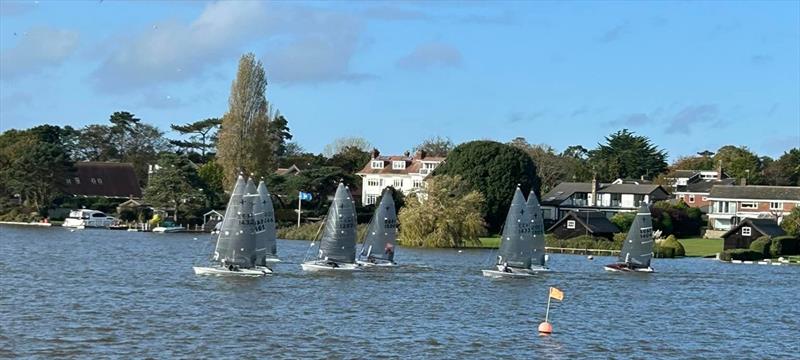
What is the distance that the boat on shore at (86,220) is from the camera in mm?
127625

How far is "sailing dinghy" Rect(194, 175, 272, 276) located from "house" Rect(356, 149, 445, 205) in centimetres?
9269

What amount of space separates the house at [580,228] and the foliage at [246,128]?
36.4 m

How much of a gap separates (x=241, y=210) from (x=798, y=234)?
58.1m

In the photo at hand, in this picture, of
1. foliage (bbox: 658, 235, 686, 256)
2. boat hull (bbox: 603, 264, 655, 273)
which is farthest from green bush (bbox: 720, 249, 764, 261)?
→ boat hull (bbox: 603, 264, 655, 273)

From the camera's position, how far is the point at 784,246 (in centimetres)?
9731

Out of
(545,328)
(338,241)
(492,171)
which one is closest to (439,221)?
(492,171)

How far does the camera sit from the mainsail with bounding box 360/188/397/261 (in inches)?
2896

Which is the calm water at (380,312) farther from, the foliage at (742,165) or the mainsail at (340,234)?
the foliage at (742,165)

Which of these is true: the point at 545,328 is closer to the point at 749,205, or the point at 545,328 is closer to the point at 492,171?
the point at 492,171

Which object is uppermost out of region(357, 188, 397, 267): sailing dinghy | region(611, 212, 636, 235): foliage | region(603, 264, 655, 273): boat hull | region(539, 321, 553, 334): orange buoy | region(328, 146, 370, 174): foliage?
region(328, 146, 370, 174): foliage

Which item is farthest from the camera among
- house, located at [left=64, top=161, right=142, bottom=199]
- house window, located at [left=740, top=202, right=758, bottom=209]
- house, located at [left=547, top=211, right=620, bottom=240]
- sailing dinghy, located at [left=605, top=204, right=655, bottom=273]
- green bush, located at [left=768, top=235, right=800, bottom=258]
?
house, located at [left=64, top=161, right=142, bottom=199]

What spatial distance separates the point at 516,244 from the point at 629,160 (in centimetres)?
11843

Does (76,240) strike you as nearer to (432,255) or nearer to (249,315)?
(432,255)

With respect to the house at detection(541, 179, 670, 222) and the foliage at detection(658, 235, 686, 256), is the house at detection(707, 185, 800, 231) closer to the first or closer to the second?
the house at detection(541, 179, 670, 222)
